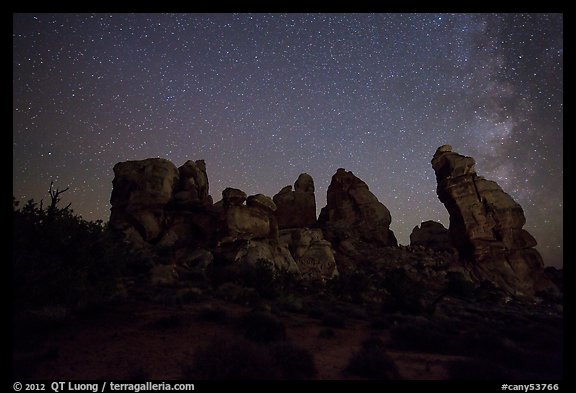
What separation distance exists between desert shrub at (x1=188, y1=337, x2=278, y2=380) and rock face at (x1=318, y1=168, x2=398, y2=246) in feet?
148

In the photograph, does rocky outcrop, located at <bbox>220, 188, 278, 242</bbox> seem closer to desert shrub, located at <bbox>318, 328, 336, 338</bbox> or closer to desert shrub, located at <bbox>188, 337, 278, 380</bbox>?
desert shrub, located at <bbox>318, 328, 336, 338</bbox>

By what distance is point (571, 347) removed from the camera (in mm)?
7070

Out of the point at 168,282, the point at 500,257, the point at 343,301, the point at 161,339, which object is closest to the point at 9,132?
the point at 161,339

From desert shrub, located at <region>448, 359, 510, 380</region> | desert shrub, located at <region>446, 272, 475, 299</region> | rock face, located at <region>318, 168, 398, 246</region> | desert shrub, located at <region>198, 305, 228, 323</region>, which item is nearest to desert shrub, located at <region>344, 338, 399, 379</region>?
desert shrub, located at <region>448, 359, 510, 380</region>

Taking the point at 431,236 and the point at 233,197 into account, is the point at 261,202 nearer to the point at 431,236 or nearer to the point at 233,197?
the point at 233,197

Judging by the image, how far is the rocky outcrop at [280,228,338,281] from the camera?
4084 cm

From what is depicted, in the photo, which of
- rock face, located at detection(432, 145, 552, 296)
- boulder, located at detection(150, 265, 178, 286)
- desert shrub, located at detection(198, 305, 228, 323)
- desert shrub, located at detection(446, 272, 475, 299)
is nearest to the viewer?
desert shrub, located at detection(198, 305, 228, 323)

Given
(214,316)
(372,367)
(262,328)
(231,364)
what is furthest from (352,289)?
(231,364)

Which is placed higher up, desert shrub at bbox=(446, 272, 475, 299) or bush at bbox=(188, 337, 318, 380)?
bush at bbox=(188, 337, 318, 380)

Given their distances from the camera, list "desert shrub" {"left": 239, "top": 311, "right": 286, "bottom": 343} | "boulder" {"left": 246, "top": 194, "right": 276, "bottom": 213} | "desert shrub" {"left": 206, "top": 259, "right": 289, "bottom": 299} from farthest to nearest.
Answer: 1. "boulder" {"left": 246, "top": 194, "right": 276, "bottom": 213}
2. "desert shrub" {"left": 206, "top": 259, "right": 289, "bottom": 299}
3. "desert shrub" {"left": 239, "top": 311, "right": 286, "bottom": 343}

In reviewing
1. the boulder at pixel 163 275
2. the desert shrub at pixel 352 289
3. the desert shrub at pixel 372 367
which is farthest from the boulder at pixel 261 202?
the desert shrub at pixel 372 367

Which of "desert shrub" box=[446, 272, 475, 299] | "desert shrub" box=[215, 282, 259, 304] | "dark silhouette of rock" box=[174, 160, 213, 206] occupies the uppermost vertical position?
"dark silhouette of rock" box=[174, 160, 213, 206]
